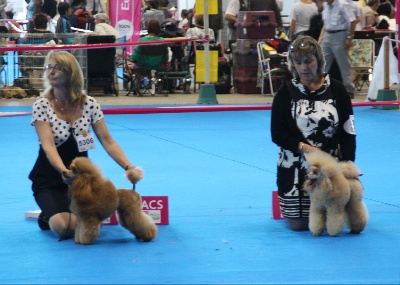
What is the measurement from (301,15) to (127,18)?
361cm

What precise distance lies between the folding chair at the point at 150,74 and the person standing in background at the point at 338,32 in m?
2.64

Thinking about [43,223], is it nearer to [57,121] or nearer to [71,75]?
[57,121]

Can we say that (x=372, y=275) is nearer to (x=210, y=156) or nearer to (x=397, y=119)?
(x=210, y=156)

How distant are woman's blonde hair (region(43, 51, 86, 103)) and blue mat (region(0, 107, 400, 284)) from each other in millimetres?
738

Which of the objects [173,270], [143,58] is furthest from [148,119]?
[173,270]

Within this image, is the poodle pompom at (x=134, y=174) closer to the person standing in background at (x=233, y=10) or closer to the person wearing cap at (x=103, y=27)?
the person wearing cap at (x=103, y=27)

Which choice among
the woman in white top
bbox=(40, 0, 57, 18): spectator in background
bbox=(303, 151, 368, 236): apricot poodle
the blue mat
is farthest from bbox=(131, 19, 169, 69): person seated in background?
bbox=(303, 151, 368, 236): apricot poodle

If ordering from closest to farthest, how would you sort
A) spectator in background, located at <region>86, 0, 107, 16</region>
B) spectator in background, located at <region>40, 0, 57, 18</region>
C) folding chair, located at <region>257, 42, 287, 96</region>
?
1. folding chair, located at <region>257, 42, 287, 96</region>
2. spectator in background, located at <region>40, 0, 57, 18</region>
3. spectator in background, located at <region>86, 0, 107, 16</region>

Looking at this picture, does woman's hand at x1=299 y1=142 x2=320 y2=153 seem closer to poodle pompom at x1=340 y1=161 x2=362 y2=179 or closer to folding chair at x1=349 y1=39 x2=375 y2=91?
poodle pompom at x1=340 y1=161 x2=362 y2=179

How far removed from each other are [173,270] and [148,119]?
23.2 feet

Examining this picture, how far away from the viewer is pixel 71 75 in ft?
14.9

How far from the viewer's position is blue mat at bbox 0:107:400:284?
147 inches

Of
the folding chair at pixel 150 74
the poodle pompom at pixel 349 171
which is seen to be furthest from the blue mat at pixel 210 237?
the folding chair at pixel 150 74

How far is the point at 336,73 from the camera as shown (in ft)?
39.2
